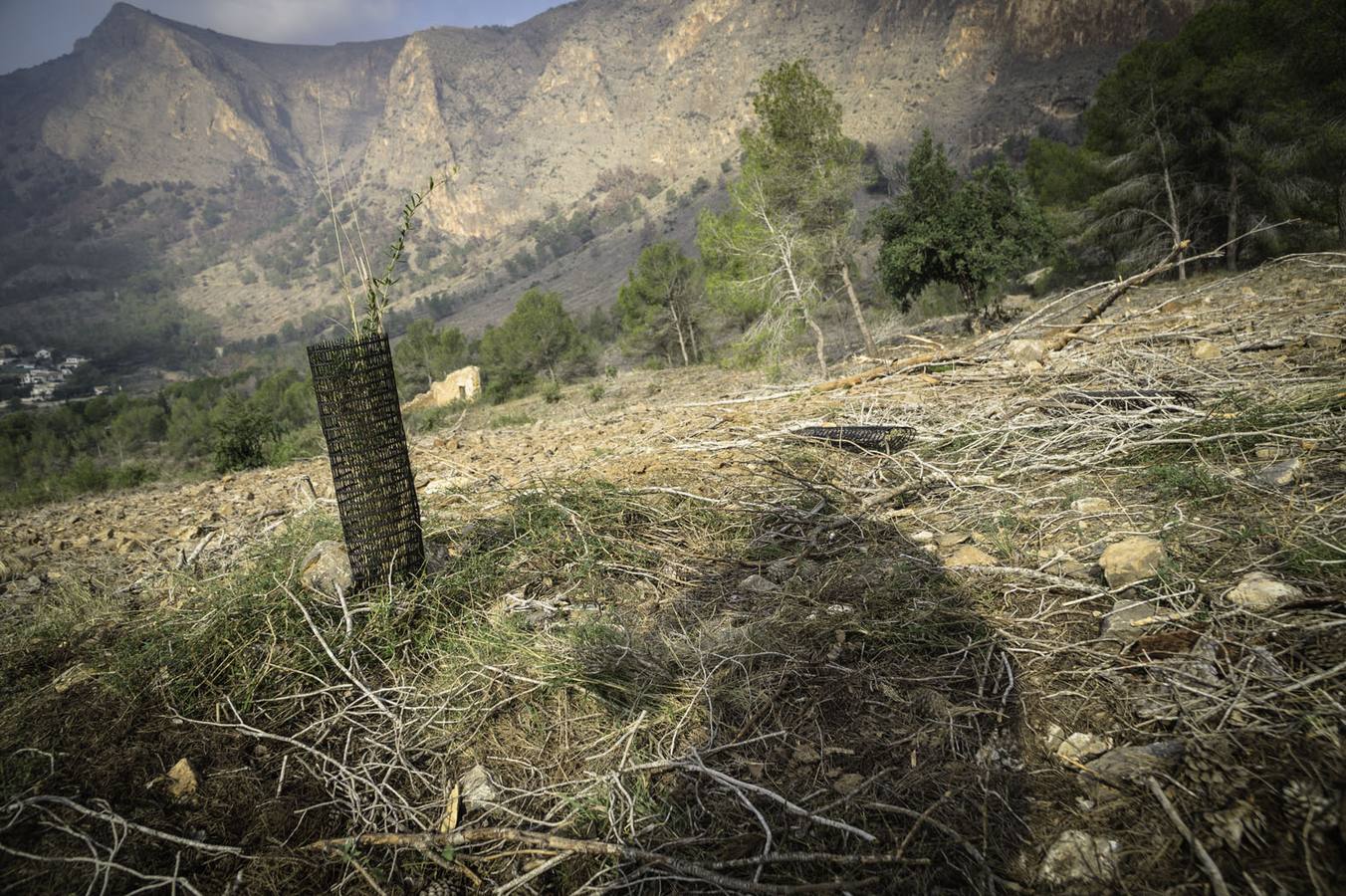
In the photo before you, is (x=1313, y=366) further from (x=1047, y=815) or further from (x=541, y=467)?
(x=541, y=467)

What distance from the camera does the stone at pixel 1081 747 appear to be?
5.64 feet

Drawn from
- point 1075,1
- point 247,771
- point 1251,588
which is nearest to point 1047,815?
point 1251,588

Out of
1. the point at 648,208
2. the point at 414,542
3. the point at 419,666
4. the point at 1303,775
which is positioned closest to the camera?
the point at 1303,775

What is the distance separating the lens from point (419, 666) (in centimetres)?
265

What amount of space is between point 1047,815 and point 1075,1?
103 metres

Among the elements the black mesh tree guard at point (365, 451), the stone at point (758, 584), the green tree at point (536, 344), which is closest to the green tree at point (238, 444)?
the black mesh tree guard at point (365, 451)

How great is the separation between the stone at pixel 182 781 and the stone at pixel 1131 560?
3.41 m

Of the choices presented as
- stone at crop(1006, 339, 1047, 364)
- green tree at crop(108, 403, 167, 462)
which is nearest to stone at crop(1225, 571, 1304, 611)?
stone at crop(1006, 339, 1047, 364)

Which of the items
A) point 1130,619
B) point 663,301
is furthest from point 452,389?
point 1130,619

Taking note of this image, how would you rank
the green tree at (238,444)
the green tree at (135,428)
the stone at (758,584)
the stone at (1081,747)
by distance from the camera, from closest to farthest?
the stone at (1081,747)
the stone at (758,584)
the green tree at (238,444)
the green tree at (135,428)

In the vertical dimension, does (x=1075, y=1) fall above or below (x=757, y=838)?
above

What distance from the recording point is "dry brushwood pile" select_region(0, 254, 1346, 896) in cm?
157

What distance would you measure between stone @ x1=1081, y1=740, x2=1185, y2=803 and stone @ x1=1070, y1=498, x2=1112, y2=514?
5.13 feet

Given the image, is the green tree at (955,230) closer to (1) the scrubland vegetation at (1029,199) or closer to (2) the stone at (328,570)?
(1) the scrubland vegetation at (1029,199)
